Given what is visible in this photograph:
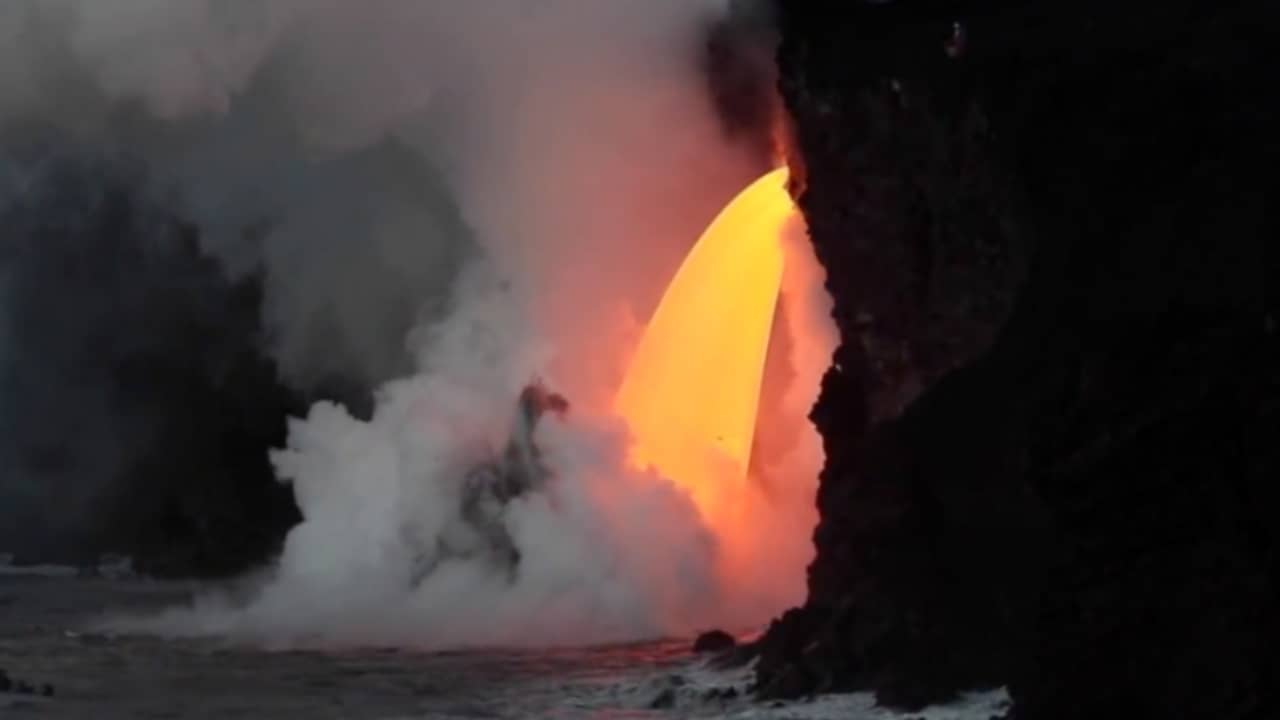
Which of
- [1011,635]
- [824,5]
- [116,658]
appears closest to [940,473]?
[1011,635]

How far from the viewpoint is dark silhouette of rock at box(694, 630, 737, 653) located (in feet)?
274

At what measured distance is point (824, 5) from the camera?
76062mm

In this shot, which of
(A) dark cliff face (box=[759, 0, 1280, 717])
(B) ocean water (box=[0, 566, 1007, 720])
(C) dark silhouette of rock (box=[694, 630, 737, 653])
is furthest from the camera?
(C) dark silhouette of rock (box=[694, 630, 737, 653])

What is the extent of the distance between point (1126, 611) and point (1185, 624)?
1173 millimetres

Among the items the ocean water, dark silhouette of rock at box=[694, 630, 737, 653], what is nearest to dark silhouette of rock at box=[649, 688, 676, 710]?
the ocean water

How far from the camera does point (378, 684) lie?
81875 millimetres

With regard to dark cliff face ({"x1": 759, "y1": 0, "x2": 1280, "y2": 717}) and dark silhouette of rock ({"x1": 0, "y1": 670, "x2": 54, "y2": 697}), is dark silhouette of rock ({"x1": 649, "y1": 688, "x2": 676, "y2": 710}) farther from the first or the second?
dark silhouette of rock ({"x1": 0, "y1": 670, "x2": 54, "y2": 697})

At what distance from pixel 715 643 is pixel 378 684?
11.7 meters

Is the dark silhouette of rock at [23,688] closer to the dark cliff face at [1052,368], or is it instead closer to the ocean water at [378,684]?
the ocean water at [378,684]

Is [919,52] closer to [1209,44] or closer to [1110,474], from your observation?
[1209,44]

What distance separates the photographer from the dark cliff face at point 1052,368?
46625 millimetres

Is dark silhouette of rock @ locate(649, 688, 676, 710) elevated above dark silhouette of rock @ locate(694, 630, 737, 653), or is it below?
below

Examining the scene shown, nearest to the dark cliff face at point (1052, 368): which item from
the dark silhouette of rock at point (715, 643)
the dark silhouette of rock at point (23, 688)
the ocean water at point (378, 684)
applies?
the ocean water at point (378, 684)

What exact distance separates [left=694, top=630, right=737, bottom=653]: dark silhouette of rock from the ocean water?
719 millimetres
